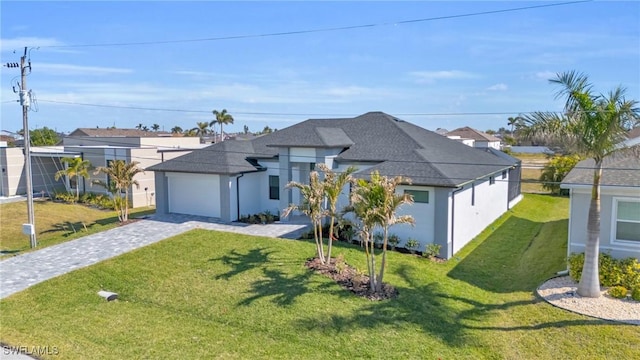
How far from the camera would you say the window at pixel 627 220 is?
1339 cm

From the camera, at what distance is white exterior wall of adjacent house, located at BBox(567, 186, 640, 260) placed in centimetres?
1338

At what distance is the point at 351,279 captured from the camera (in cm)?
1371

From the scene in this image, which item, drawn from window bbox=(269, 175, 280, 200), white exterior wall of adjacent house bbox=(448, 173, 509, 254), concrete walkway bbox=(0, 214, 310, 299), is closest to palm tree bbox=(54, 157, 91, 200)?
concrete walkway bbox=(0, 214, 310, 299)

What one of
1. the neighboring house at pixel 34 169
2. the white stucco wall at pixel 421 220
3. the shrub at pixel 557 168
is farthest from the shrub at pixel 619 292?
the neighboring house at pixel 34 169

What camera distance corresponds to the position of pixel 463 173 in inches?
747

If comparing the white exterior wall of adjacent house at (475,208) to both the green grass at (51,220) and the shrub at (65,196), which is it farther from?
the shrub at (65,196)

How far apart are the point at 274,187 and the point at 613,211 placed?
592 inches

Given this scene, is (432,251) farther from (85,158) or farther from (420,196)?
(85,158)

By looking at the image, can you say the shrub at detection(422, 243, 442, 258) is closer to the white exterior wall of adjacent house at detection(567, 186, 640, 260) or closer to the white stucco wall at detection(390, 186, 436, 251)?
the white stucco wall at detection(390, 186, 436, 251)

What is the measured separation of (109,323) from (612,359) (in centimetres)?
1164

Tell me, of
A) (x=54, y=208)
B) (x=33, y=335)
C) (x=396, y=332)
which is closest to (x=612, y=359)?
(x=396, y=332)

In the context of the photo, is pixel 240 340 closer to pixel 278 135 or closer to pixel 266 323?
pixel 266 323

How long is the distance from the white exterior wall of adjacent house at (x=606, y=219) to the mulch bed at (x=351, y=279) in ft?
20.0

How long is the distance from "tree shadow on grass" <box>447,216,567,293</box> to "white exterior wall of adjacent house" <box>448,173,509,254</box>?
0.69 metres
